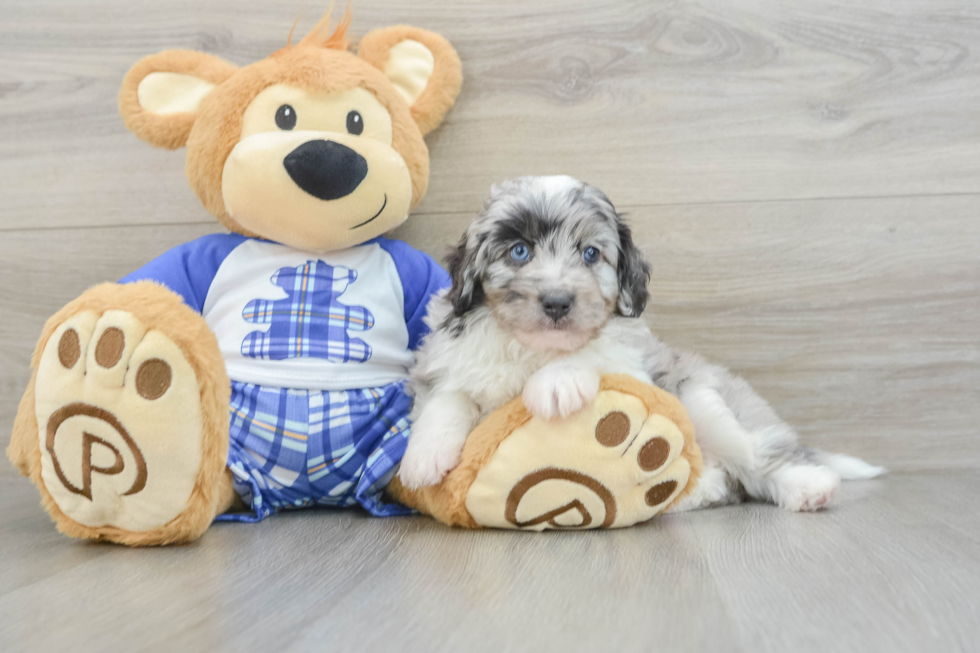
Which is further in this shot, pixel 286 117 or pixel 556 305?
pixel 286 117

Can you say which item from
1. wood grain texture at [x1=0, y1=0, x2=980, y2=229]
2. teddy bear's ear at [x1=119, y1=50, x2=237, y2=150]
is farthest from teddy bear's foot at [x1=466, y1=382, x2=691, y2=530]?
teddy bear's ear at [x1=119, y1=50, x2=237, y2=150]

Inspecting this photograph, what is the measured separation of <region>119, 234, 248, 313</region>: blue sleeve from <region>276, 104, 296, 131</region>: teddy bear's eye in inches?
13.4

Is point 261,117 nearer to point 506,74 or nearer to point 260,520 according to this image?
point 506,74

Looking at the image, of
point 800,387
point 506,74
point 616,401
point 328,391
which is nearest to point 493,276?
point 616,401

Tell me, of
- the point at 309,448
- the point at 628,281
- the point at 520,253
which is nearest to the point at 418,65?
the point at 520,253

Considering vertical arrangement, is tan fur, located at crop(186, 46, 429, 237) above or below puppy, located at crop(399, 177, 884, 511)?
above

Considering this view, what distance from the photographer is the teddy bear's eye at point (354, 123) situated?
5.83ft

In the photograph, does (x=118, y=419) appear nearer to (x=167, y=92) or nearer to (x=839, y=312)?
(x=167, y=92)

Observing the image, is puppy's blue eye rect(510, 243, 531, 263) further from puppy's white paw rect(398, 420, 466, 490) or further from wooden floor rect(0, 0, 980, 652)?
wooden floor rect(0, 0, 980, 652)

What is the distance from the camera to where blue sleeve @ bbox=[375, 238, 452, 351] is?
192 cm

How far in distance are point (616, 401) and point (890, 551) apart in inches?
23.2

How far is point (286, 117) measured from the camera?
1.75 m

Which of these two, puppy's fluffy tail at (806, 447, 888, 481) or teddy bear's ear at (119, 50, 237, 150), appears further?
puppy's fluffy tail at (806, 447, 888, 481)

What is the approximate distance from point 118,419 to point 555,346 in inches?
34.1
